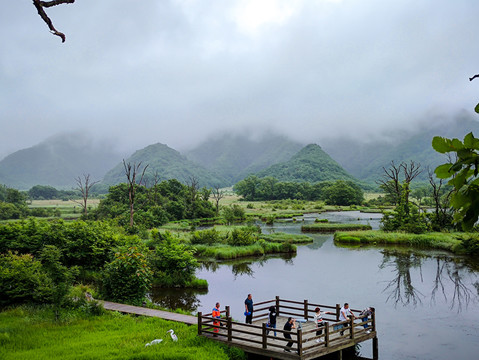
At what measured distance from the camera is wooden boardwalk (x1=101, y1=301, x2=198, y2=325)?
778 inches

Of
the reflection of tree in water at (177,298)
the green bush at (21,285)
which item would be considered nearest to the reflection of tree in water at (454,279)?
the reflection of tree in water at (177,298)

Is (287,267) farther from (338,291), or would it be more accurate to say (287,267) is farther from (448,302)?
(448,302)

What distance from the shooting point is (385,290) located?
28.3 m

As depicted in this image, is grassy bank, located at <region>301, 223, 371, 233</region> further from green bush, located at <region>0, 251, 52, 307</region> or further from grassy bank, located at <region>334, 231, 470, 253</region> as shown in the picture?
green bush, located at <region>0, 251, 52, 307</region>

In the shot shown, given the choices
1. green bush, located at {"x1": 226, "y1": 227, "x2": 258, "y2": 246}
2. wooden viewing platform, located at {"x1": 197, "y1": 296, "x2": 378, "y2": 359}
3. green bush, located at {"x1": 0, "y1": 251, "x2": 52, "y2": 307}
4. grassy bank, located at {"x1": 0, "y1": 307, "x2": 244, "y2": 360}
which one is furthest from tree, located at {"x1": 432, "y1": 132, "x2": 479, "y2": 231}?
green bush, located at {"x1": 226, "y1": 227, "x2": 258, "y2": 246}

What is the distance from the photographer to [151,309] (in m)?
22.1

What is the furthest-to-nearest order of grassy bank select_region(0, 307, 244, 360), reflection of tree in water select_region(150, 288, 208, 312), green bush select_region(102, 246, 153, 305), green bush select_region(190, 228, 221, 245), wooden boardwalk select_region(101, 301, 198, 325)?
1. green bush select_region(190, 228, 221, 245)
2. reflection of tree in water select_region(150, 288, 208, 312)
3. green bush select_region(102, 246, 153, 305)
4. wooden boardwalk select_region(101, 301, 198, 325)
5. grassy bank select_region(0, 307, 244, 360)

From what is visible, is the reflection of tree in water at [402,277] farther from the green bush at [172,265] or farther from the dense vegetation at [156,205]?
the dense vegetation at [156,205]

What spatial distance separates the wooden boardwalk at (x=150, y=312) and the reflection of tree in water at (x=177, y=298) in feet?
12.5

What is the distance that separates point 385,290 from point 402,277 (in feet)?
15.1

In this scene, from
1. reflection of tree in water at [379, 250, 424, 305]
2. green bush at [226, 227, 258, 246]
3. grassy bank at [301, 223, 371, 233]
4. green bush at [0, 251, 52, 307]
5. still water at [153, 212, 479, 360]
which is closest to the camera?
still water at [153, 212, 479, 360]

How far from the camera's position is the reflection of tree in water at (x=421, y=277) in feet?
85.7

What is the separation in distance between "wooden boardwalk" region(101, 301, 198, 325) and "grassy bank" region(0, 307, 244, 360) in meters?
0.83

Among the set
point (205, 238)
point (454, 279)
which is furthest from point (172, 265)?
point (454, 279)
